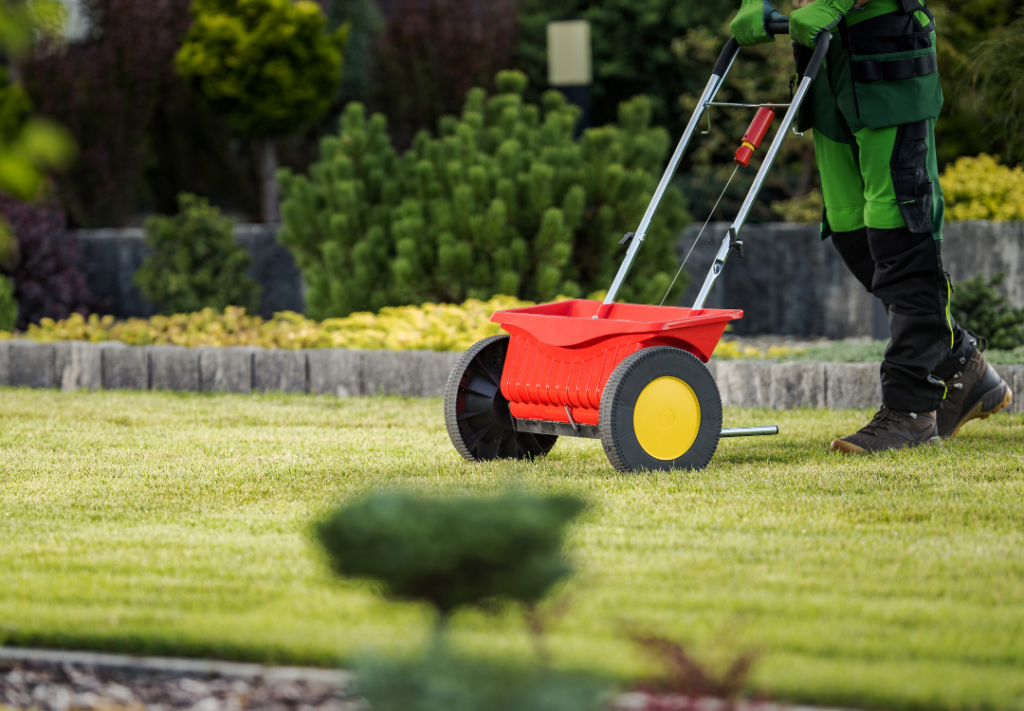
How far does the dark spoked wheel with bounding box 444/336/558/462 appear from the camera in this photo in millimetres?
4121

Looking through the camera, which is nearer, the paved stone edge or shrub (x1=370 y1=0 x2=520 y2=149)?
the paved stone edge

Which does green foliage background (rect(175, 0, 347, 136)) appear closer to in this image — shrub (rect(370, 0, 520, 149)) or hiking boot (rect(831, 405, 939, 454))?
shrub (rect(370, 0, 520, 149))

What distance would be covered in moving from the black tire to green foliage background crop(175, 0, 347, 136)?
8.71m

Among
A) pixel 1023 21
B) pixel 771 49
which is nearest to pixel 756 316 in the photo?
pixel 771 49

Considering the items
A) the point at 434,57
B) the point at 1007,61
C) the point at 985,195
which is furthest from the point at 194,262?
the point at 1007,61

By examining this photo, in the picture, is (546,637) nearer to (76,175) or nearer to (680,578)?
(680,578)

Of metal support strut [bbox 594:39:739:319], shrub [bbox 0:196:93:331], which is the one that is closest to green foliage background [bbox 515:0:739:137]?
shrub [bbox 0:196:93:331]

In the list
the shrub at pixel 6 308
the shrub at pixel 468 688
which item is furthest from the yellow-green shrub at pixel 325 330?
the shrub at pixel 468 688

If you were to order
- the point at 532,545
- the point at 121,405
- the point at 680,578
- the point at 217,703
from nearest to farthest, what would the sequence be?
the point at 532,545 < the point at 217,703 < the point at 680,578 < the point at 121,405

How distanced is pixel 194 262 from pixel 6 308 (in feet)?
5.25

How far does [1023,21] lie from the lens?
5.66m

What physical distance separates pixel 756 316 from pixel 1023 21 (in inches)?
143

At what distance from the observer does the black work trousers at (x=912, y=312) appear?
13.9ft

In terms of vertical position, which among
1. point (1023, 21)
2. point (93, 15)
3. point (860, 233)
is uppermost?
point (93, 15)
